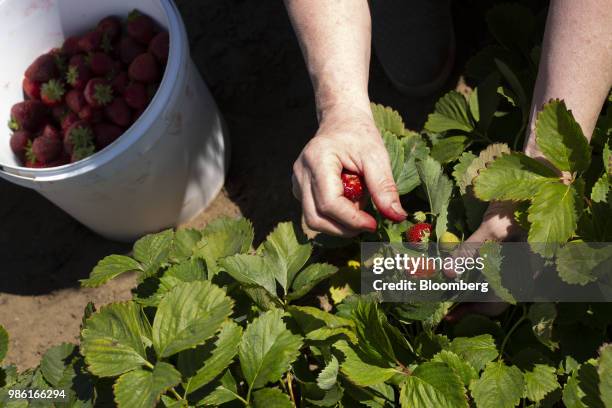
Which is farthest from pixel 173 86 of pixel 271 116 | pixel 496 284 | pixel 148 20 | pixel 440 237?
pixel 496 284

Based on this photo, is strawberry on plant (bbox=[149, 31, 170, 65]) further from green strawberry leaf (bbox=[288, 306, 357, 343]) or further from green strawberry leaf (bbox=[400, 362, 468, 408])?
green strawberry leaf (bbox=[400, 362, 468, 408])

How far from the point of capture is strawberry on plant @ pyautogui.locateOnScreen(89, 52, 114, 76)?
178 cm

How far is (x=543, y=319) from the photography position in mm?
1091

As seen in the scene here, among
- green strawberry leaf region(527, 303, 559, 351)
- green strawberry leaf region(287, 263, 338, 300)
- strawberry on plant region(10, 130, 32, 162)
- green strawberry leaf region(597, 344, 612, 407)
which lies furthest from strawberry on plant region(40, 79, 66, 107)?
green strawberry leaf region(597, 344, 612, 407)

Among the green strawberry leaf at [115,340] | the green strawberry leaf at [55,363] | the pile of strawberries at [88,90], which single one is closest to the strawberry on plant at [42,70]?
the pile of strawberries at [88,90]

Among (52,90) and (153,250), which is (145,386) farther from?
(52,90)

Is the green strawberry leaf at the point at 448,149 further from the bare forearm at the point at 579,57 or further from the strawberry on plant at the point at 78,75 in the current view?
the strawberry on plant at the point at 78,75

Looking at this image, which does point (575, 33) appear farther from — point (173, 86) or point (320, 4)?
point (173, 86)

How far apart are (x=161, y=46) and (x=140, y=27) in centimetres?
9

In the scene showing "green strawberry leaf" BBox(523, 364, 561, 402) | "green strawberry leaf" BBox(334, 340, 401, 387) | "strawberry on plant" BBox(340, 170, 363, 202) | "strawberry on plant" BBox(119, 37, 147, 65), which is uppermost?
"strawberry on plant" BBox(119, 37, 147, 65)

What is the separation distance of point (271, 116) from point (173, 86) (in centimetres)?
48

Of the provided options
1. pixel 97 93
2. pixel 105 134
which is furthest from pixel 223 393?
pixel 97 93

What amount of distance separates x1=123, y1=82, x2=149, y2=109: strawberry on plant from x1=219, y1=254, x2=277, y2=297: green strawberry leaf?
2.25 ft

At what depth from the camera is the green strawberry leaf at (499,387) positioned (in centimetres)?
107
